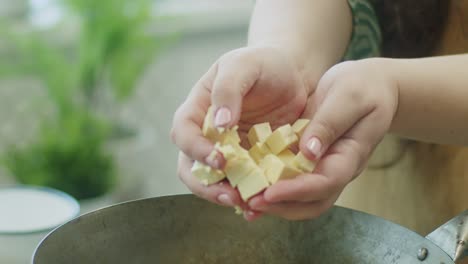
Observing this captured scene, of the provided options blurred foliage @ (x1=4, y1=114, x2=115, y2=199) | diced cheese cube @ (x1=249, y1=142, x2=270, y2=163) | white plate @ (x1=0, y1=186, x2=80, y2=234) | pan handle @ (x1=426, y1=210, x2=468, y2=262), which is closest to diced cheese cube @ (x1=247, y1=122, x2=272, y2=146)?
diced cheese cube @ (x1=249, y1=142, x2=270, y2=163)

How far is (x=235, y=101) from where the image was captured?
50 centimetres

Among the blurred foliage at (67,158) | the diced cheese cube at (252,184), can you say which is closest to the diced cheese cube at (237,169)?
the diced cheese cube at (252,184)

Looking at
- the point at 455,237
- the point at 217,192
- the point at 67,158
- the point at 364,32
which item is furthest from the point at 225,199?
the point at 67,158

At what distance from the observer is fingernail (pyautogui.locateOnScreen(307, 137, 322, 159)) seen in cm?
49

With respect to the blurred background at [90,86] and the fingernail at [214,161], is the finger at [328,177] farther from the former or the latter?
the blurred background at [90,86]

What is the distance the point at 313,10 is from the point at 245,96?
15 centimetres

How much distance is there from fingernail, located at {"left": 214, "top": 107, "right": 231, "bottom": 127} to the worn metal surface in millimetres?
74

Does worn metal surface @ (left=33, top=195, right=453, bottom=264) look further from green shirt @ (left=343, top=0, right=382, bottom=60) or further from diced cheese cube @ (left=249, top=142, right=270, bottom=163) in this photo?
green shirt @ (left=343, top=0, right=382, bottom=60)

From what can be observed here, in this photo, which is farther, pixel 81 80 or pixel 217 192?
pixel 81 80

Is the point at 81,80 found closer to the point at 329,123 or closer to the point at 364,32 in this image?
the point at 364,32

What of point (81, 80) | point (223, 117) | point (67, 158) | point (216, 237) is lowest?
point (67, 158)

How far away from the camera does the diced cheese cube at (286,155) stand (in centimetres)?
51

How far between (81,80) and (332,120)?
83 cm

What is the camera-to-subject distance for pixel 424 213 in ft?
2.28
